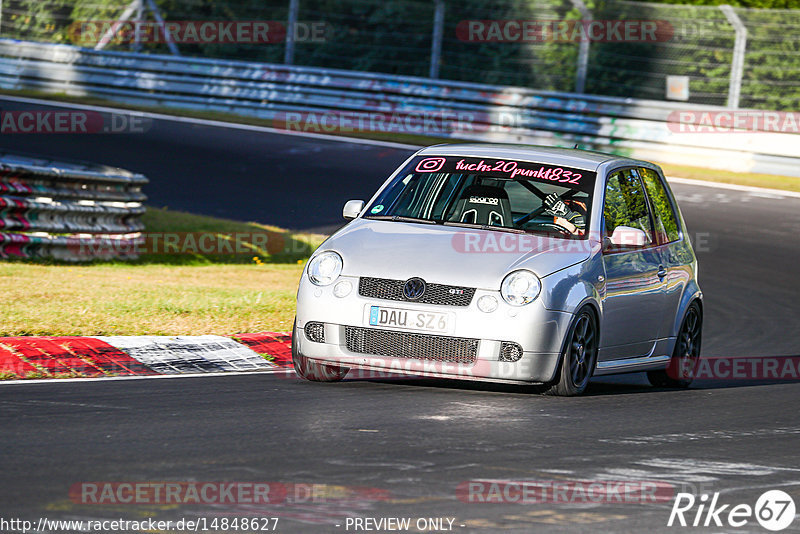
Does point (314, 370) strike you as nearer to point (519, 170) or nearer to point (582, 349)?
point (582, 349)

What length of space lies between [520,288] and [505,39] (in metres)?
17.8

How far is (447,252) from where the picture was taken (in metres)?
8.25

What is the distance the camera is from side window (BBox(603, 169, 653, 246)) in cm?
920

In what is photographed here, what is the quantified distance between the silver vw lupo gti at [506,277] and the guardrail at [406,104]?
1274cm

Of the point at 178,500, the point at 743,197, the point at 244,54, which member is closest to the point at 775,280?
the point at 743,197

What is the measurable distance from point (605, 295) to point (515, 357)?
100cm

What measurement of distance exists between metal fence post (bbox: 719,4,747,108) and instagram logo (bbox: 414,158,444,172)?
14.3m

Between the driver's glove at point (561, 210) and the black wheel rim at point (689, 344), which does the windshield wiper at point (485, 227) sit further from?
the black wheel rim at point (689, 344)

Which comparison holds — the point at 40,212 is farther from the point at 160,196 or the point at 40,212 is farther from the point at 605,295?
the point at 605,295

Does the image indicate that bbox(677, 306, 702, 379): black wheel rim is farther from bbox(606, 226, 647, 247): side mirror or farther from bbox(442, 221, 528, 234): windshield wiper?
bbox(442, 221, 528, 234): windshield wiper

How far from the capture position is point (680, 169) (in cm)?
2250

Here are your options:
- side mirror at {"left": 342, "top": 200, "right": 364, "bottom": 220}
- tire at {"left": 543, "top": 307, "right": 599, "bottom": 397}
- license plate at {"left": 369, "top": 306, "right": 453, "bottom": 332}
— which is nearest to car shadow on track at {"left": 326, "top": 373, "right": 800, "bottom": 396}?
tire at {"left": 543, "top": 307, "right": 599, "bottom": 397}

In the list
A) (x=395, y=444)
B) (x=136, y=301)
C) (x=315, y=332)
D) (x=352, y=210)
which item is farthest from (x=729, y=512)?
(x=136, y=301)

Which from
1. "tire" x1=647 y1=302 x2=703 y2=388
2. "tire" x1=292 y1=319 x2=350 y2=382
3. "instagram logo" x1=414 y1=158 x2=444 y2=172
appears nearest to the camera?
"tire" x1=292 y1=319 x2=350 y2=382
